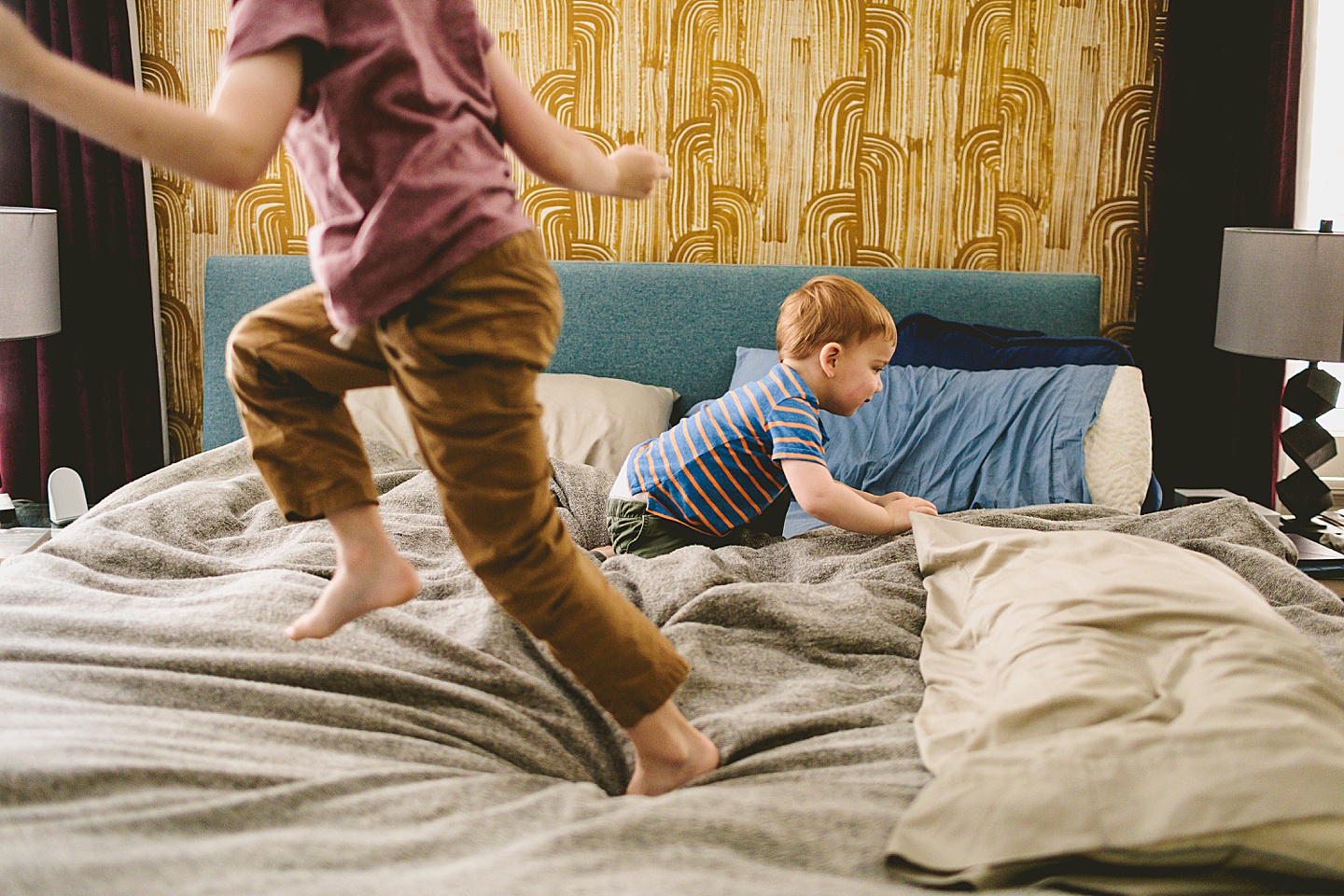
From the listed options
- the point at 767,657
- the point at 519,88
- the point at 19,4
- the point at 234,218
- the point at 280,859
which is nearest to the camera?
the point at 280,859

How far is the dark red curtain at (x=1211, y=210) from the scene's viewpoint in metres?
2.62

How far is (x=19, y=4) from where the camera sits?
Result: 2.58 meters

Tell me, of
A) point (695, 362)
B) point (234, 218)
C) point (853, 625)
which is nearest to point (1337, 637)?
point (853, 625)

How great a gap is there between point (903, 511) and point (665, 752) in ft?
2.91

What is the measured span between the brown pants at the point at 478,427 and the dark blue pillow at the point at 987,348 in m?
1.56

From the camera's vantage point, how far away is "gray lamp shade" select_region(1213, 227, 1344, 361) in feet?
7.44

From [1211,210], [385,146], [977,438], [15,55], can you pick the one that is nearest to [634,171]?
[385,146]

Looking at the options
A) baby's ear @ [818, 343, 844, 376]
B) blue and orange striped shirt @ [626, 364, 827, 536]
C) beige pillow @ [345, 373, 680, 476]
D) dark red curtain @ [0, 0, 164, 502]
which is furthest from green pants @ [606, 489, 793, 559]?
dark red curtain @ [0, 0, 164, 502]

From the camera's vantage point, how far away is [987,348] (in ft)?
8.11

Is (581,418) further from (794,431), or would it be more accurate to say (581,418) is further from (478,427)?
(478,427)

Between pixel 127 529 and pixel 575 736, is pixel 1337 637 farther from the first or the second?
pixel 127 529

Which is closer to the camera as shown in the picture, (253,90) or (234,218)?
(253,90)

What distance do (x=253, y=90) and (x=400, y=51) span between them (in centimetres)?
14

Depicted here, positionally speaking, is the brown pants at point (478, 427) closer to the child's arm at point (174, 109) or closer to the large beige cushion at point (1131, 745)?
the child's arm at point (174, 109)
